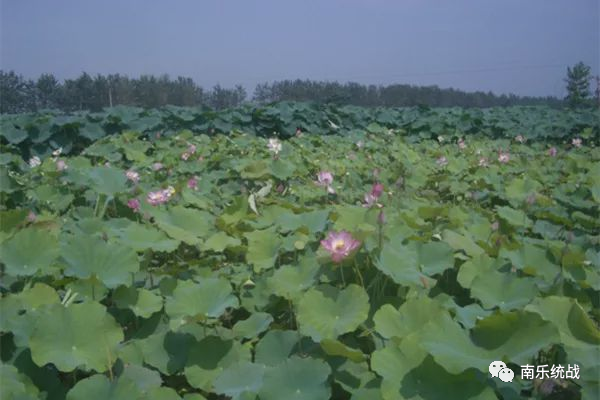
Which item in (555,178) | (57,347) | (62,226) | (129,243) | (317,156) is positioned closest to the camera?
(57,347)

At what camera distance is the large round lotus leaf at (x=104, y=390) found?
0.85 meters

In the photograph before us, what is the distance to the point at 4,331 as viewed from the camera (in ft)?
3.20

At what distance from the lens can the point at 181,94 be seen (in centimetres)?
1233

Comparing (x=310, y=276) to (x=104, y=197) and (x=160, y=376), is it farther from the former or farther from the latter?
(x=104, y=197)

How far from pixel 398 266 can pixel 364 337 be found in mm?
166

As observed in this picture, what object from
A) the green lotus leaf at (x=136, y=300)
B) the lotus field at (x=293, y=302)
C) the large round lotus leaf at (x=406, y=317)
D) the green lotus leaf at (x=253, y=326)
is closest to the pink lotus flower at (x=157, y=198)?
the lotus field at (x=293, y=302)

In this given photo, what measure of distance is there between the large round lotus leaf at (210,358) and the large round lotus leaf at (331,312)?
126mm

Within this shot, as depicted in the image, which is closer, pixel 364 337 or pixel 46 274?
pixel 364 337

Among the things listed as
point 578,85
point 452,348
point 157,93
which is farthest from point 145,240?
point 578,85

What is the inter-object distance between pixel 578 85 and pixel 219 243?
18.8 metres

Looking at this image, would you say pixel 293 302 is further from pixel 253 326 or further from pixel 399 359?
pixel 399 359

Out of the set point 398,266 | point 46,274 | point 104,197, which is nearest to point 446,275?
point 398,266

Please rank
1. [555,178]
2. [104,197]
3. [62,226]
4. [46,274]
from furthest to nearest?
[555,178] → [104,197] → [62,226] → [46,274]

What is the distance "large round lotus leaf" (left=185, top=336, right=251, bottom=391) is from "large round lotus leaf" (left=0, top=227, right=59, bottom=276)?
41 cm
